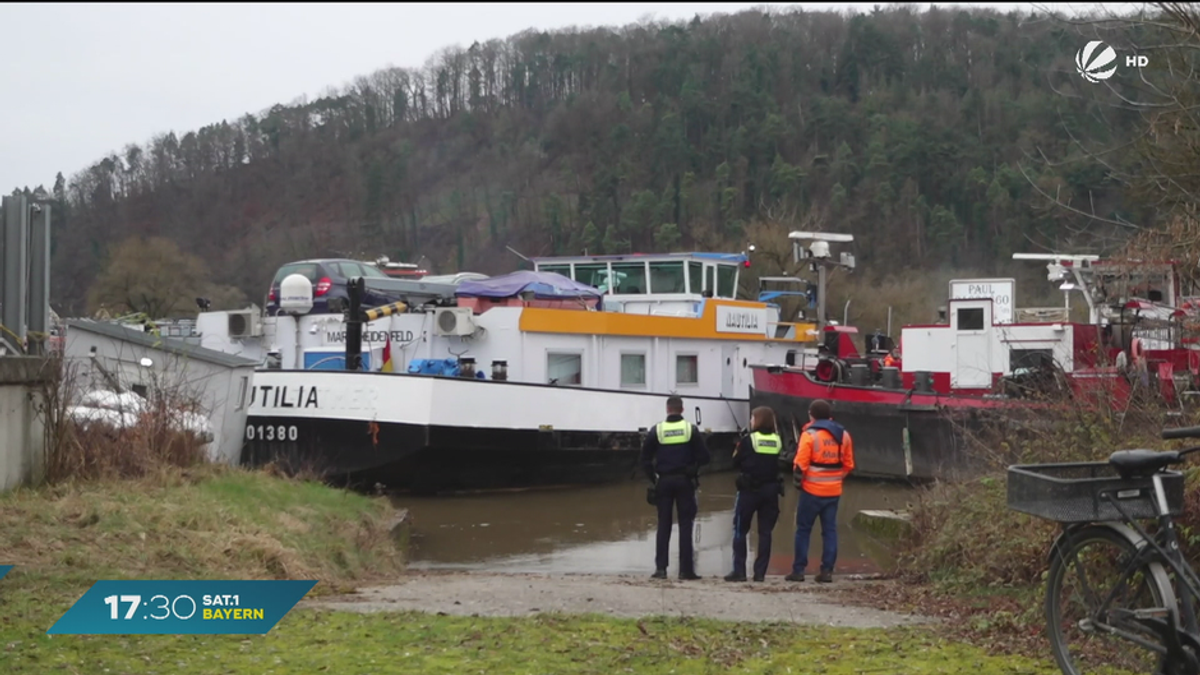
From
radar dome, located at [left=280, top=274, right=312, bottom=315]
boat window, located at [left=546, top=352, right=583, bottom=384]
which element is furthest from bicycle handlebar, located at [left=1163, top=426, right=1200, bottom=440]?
radar dome, located at [left=280, top=274, right=312, bottom=315]

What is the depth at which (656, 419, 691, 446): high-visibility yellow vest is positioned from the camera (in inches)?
432

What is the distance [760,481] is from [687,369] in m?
12.8

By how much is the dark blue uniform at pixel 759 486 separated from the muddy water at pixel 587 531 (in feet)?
4.61

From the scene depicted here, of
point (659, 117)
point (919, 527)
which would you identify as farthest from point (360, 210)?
point (919, 527)

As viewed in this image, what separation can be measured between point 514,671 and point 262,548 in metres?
4.28

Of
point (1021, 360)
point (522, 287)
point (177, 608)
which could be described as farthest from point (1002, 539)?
point (522, 287)

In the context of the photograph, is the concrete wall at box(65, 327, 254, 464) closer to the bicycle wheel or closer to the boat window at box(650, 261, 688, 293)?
the boat window at box(650, 261, 688, 293)

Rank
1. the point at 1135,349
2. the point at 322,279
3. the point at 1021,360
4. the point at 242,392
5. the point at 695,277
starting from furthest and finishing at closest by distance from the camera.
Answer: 1. the point at 695,277
2. the point at 322,279
3. the point at 1021,360
4. the point at 242,392
5. the point at 1135,349

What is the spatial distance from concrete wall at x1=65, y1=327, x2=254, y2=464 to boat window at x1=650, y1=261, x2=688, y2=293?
366 inches

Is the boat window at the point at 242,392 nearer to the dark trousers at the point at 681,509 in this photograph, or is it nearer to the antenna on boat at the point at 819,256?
the dark trousers at the point at 681,509

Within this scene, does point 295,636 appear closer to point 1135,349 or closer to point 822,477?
point 822,477

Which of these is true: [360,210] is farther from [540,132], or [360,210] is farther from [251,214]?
[540,132]

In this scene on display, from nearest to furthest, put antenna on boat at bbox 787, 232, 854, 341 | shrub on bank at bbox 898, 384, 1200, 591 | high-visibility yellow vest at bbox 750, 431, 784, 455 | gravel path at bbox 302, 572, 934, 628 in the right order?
gravel path at bbox 302, 572, 934, 628, shrub on bank at bbox 898, 384, 1200, 591, high-visibility yellow vest at bbox 750, 431, 784, 455, antenna on boat at bbox 787, 232, 854, 341

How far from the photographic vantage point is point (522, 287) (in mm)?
22516
